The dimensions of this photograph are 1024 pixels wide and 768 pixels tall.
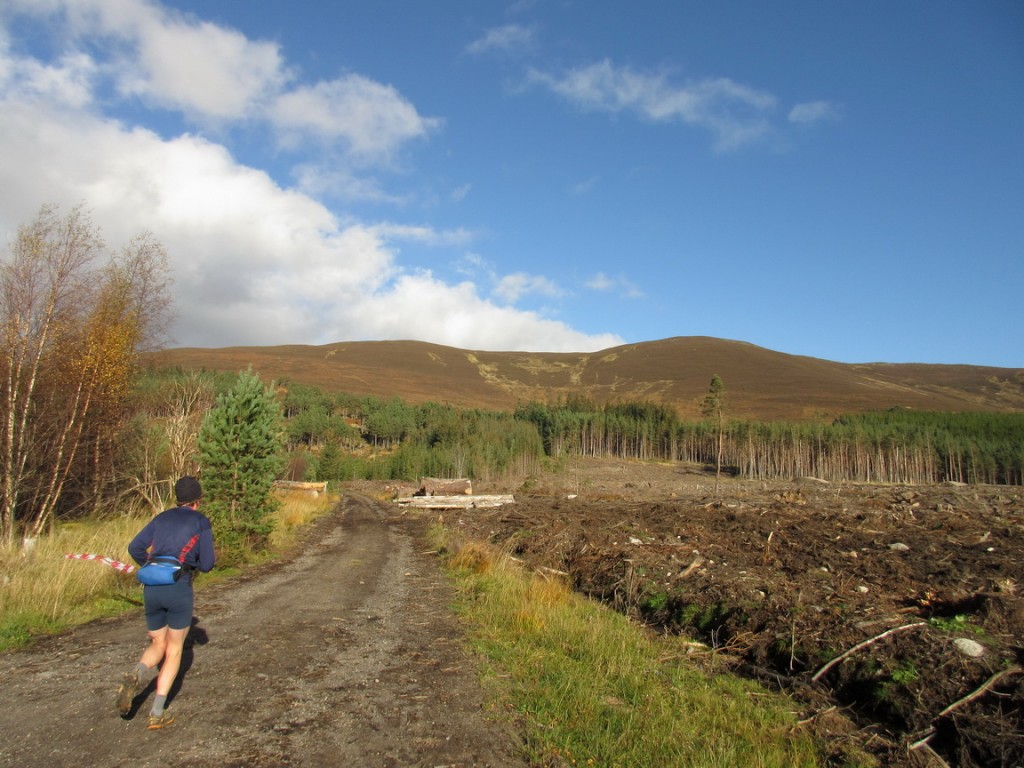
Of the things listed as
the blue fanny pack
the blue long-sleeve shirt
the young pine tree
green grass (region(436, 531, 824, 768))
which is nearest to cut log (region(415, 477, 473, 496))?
the young pine tree

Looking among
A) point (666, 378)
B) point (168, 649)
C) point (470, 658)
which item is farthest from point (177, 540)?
point (666, 378)

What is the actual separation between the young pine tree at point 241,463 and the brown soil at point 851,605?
6748 mm

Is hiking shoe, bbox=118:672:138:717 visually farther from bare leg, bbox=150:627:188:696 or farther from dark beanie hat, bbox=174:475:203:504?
dark beanie hat, bbox=174:475:203:504

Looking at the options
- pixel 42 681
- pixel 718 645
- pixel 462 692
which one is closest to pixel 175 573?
pixel 42 681

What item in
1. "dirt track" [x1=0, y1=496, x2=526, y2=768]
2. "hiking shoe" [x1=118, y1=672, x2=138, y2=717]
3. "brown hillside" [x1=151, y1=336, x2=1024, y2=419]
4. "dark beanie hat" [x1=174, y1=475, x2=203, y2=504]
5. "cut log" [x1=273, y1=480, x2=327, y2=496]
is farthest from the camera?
"brown hillside" [x1=151, y1=336, x2=1024, y2=419]

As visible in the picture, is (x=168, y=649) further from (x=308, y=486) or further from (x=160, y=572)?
(x=308, y=486)

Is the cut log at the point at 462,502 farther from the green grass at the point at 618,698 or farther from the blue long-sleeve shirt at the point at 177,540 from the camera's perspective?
the blue long-sleeve shirt at the point at 177,540

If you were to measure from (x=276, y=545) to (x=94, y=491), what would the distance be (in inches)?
226

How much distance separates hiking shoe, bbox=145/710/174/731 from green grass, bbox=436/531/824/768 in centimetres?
297

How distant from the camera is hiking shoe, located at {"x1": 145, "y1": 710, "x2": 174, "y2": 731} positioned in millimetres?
4707

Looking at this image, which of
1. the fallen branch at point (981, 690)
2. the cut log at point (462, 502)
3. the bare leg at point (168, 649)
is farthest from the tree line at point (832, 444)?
the bare leg at point (168, 649)

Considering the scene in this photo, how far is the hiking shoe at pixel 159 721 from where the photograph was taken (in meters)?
4.71

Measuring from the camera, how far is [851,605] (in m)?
8.63

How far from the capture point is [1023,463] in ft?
242
